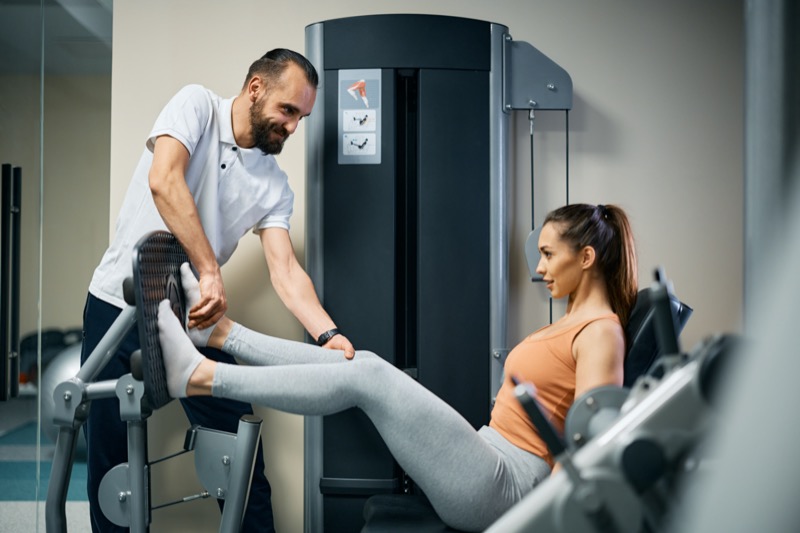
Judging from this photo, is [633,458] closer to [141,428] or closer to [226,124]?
[141,428]

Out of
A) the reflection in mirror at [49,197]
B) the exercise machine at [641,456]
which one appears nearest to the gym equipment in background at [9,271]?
the reflection in mirror at [49,197]

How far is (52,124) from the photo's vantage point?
2699mm

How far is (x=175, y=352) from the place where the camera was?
1416 mm

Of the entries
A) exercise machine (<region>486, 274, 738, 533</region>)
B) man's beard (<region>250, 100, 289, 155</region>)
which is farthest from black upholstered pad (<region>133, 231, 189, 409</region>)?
exercise machine (<region>486, 274, 738, 533</region>)

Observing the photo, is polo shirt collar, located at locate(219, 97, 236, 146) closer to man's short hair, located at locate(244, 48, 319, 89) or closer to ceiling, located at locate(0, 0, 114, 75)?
man's short hair, located at locate(244, 48, 319, 89)

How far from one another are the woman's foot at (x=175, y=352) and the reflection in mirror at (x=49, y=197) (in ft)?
A: 3.50

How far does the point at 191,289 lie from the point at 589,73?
54.3 inches

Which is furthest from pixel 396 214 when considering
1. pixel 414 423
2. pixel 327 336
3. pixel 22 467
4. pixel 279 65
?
pixel 22 467

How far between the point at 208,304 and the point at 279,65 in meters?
0.67

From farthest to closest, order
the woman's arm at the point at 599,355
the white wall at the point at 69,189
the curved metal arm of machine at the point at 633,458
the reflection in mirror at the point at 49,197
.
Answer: the white wall at the point at 69,189
the reflection in mirror at the point at 49,197
the woman's arm at the point at 599,355
the curved metal arm of machine at the point at 633,458

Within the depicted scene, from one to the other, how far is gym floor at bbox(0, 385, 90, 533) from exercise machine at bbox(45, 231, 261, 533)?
3.27 feet

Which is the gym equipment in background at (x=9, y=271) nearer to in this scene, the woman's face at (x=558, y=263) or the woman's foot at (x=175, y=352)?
the woman's foot at (x=175, y=352)

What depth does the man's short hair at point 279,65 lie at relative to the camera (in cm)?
183

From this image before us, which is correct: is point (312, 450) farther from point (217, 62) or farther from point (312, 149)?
point (217, 62)
